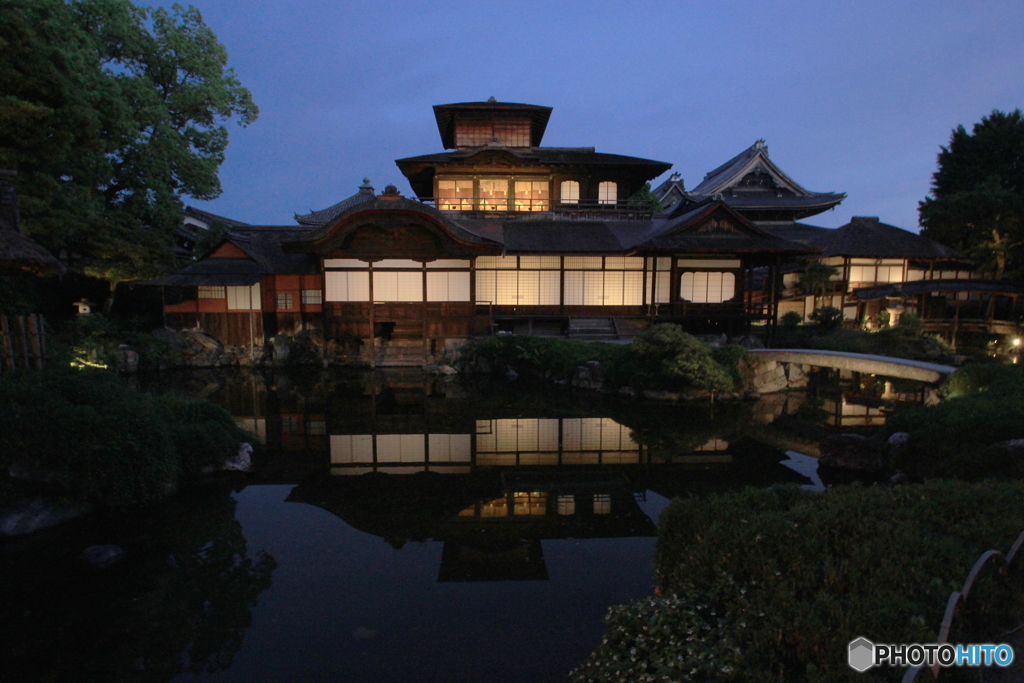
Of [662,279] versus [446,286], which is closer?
[446,286]

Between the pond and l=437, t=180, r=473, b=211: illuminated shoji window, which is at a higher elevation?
l=437, t=180, r=473, b=211: illuminated shoji window

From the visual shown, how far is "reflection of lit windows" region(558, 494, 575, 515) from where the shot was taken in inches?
314

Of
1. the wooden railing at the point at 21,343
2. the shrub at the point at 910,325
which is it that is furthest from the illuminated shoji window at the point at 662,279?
the wooden railing at the point at 21,343

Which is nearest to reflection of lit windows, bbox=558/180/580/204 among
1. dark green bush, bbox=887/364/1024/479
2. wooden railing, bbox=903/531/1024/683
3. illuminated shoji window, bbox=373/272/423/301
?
illuminated shoji window, bbox=373/272/423/301

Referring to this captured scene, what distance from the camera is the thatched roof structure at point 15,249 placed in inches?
339

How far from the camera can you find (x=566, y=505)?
824cm

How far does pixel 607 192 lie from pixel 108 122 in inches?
828

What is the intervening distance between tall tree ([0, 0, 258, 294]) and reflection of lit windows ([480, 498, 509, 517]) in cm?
1447

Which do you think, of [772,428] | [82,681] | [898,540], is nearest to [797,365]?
[772,428]

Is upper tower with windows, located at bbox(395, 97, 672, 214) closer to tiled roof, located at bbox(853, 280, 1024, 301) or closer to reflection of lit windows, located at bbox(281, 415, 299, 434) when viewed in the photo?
tiled roof, located at bbox(853, 280, 1024, 301)

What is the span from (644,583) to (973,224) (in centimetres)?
3119

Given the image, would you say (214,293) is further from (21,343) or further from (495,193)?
(21,343)

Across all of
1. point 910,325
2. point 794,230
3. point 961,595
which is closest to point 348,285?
point 961,595

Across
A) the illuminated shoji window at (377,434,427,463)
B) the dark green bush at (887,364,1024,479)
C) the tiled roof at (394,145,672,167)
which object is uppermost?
the tiled roof at (394,145,672,167)
